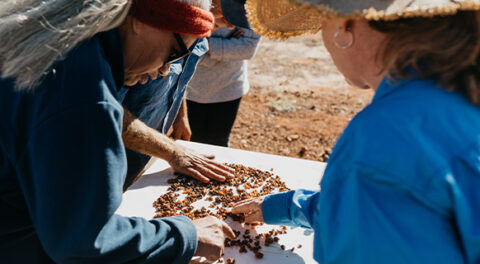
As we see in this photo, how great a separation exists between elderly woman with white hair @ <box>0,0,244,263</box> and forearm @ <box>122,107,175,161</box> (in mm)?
1156

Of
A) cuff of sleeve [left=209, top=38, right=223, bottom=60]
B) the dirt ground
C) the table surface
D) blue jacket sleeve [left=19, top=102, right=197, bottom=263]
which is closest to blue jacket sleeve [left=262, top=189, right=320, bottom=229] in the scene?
the table surface

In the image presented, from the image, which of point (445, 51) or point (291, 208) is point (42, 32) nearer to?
point (445, 51)

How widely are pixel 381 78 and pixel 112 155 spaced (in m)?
0.99

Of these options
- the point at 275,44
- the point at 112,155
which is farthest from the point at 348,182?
the point at 275,44

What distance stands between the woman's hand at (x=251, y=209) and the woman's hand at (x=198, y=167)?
0.41 meters

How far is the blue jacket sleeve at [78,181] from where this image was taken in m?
1.34

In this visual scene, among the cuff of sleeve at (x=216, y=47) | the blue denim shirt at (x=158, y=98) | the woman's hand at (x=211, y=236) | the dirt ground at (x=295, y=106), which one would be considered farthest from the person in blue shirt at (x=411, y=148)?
the dirt ground at (x=295, y=106)

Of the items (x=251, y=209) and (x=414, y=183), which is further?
(x=251, y=209)

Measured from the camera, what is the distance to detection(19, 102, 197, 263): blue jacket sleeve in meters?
1.34

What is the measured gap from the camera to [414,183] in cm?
111

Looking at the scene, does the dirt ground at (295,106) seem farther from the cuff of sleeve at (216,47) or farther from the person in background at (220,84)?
the cuff of sleeve at (216,47)

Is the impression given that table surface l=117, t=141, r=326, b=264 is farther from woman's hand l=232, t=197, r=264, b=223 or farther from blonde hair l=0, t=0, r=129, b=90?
blonde hair l=0, t=0, r=129, b=90

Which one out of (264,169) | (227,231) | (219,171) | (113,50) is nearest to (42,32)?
(113,50)

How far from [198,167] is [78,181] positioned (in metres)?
1.42
